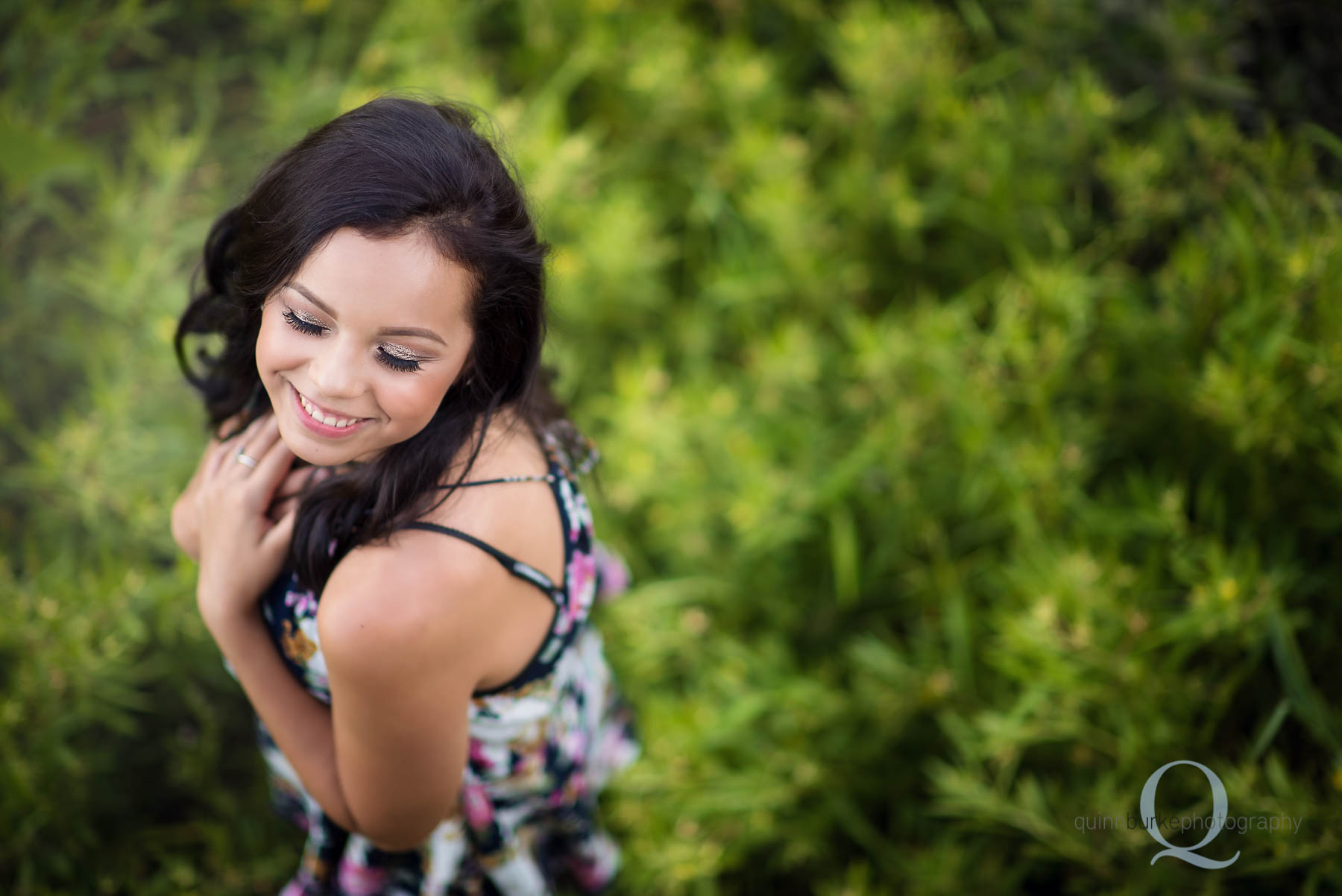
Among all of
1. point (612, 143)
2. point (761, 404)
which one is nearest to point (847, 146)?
point (612, 143)

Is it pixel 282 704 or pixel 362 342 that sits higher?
pixel 362 342

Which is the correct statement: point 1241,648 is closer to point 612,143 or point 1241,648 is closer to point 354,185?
point 354,185

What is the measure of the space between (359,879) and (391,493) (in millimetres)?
684

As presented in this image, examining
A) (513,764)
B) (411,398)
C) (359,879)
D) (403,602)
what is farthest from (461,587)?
(359,879)

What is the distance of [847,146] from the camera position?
2.48 metres

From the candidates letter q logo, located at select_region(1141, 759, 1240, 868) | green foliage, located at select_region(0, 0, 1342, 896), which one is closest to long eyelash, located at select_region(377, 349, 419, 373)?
green foliage, located at select_region(0, 0, 1342, 896)

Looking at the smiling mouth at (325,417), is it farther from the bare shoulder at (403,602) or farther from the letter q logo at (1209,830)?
the letter q logo at (1209,830)

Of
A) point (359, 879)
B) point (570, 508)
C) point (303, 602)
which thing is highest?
point (570, 508)

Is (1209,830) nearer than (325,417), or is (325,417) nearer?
(325,417)

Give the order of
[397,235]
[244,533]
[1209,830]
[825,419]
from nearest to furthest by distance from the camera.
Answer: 1. [397,235]
2. [244,533]
3. [1209,830]
4. [825,419]

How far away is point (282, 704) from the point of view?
1.08 metres

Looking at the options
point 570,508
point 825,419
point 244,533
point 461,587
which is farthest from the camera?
point 825,419

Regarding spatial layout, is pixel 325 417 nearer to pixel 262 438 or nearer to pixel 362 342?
pixel 362 342

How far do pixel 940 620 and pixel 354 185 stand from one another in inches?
61.3
